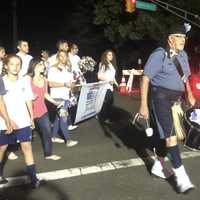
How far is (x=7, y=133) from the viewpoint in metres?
6.41

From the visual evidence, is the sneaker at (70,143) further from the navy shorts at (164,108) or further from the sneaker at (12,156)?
the navy shorts at (164,108)

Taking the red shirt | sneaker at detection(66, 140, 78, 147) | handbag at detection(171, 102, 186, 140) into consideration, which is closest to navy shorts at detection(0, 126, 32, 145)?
the red shirt

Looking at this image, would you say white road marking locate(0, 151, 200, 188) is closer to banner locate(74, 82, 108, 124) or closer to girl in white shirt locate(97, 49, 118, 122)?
banner locate(74, 82, 108, 124)

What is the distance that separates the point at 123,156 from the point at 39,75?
5.65ft

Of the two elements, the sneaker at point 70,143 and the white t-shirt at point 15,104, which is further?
the sneaker at point 70,143

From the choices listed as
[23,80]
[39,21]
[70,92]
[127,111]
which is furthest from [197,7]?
[39,21]

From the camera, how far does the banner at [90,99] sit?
32.8 ft

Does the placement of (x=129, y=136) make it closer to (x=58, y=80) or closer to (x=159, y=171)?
(x=58, y=80)

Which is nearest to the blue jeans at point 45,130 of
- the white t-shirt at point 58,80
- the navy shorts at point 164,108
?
the white t-shirt at point 58,80

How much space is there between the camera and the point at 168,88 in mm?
6320

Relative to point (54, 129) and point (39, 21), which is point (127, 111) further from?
point (39, 21)

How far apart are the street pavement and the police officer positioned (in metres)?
0.39

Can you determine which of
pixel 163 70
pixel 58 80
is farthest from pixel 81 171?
pixel 58 80

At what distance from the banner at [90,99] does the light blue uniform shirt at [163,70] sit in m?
3.60
